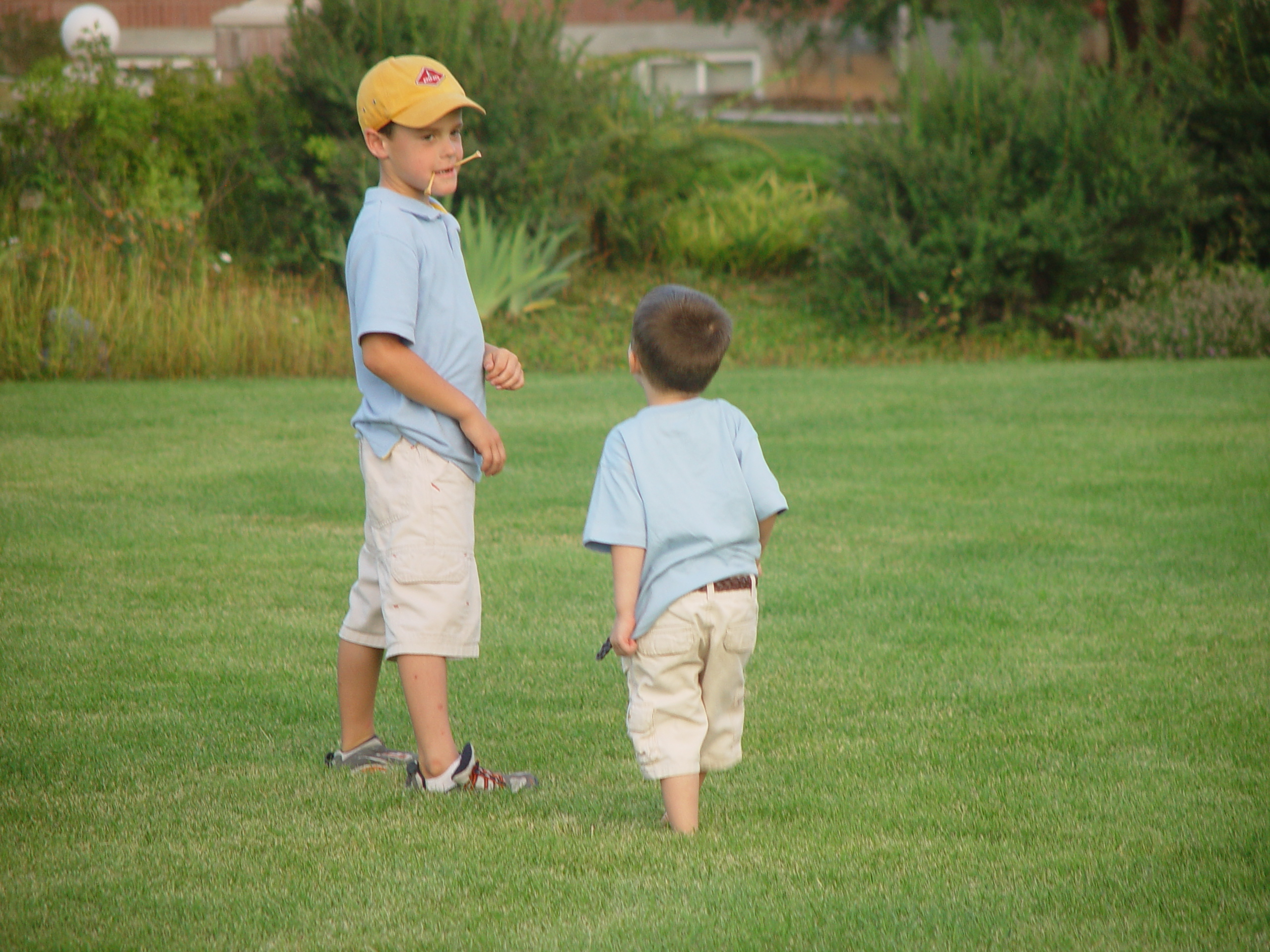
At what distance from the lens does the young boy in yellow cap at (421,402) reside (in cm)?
337

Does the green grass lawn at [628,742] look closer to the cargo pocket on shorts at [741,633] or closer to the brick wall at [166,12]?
the cargo pocket on shorts at [741,633]

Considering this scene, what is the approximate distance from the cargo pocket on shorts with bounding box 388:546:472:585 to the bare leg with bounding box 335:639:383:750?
33cm

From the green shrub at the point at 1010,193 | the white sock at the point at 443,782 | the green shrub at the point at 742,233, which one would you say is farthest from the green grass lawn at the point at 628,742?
the green shrub at the point at 742,233

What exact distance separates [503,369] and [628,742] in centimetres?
119

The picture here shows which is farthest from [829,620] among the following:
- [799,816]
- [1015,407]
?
[1015,407]

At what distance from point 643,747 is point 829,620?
2.24m

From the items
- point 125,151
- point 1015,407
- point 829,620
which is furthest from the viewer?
point 125,151

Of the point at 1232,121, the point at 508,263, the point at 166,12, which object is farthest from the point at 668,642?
the point at 166,12

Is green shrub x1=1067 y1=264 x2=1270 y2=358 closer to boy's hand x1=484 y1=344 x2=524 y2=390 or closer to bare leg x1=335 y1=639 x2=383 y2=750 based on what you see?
boy's hand x1=484 y1=344 x2=524 y2=390

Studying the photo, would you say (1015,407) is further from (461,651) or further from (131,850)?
(131,850)

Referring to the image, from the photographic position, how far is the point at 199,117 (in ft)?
49.9

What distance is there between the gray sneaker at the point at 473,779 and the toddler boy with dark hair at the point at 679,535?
1.62ft

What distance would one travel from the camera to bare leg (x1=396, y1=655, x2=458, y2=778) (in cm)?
346

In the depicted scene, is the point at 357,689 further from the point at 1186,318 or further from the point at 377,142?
the point at 1186,318
